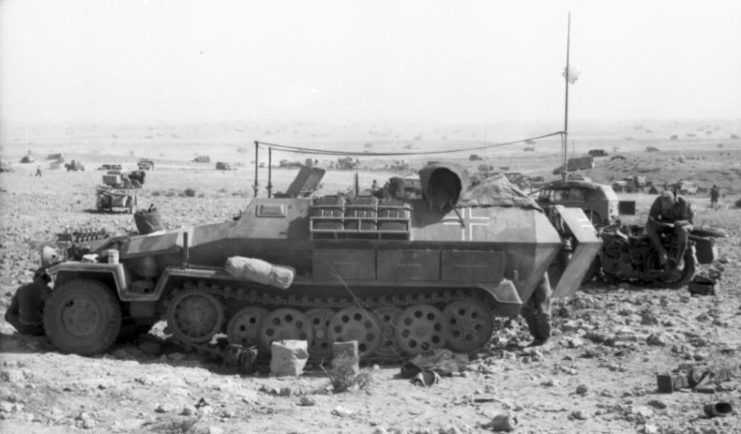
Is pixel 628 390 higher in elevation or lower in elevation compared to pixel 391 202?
lower

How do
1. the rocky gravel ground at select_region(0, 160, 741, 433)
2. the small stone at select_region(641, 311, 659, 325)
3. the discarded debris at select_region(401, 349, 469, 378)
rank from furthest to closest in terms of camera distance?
the small stone at select_region(641, 311, 659, 325) → the discarded debris at select_region(401, 349, 469, 378) → the rocky gravel ground at select_region(0, 160, 741, 433)

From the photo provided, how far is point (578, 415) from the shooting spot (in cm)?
1072

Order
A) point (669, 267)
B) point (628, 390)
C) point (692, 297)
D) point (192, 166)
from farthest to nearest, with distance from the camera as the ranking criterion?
point (192, 166), point (669, 267), point (692, 297), point (628, 390)

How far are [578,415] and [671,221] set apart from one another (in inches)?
402

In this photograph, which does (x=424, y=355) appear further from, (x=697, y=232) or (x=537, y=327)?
(x=697, y=232)

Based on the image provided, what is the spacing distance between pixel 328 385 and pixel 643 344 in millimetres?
4652

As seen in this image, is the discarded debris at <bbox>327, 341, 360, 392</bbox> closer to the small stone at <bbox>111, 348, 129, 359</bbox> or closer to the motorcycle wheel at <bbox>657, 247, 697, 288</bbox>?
the small stone at <bbox>111, 348, 129, 359</bbox>

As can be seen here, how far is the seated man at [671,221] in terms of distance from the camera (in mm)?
19688

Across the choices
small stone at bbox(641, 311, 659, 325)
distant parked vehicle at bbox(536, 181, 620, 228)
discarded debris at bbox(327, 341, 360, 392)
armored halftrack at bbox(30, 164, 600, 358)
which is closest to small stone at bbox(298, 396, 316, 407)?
discarded debris at bbox(327, 341, 360, 392)

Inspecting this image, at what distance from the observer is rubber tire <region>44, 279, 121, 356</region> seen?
44.1ft

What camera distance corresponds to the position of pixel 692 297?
1867 cm

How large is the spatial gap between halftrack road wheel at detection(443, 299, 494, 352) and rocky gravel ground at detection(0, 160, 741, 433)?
0.87 feet

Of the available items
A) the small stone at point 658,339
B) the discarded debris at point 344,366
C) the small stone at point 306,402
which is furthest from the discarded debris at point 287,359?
the small stone at point 658,339

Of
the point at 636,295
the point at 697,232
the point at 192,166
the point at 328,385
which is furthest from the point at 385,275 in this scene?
the point at 192,166
